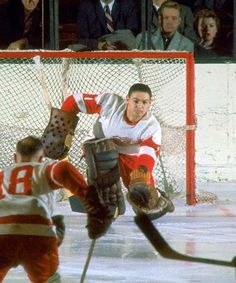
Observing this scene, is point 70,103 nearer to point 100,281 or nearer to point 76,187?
point 100,281

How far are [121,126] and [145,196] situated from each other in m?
0.77

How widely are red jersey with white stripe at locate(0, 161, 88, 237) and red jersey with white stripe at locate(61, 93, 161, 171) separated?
278cm

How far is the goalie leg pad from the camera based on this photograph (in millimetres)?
7094

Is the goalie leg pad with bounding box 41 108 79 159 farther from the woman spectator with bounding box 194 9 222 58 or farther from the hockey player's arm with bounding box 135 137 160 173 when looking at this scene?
the woman spectator with bounding box 194 9 222 58

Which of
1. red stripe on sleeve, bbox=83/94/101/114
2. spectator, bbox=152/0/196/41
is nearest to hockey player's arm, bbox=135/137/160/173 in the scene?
red stripe on sleeve, bbox=83/94/101/114

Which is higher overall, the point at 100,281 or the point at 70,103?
the point at 70,103

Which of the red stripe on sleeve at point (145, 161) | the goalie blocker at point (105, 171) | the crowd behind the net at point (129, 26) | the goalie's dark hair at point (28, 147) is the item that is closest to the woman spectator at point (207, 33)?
the crowd behind the net at point (129, 26)

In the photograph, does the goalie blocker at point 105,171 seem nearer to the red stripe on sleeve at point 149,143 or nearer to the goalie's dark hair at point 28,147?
the red stripe on sleeve at point 149,143

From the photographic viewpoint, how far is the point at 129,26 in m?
9.21

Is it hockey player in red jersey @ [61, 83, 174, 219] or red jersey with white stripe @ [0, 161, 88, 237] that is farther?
hockey player in red jersey @ [61, 83, 174, 219]

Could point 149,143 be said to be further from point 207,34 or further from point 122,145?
point 207,34

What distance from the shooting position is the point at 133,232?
6844mm

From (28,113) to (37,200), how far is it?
4.72 meters

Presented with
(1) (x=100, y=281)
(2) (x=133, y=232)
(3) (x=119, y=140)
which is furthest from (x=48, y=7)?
(1) (x=100, y=281)
